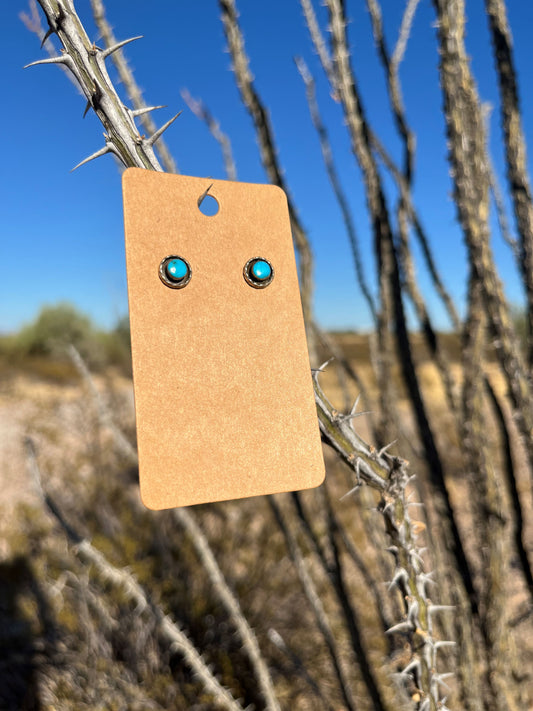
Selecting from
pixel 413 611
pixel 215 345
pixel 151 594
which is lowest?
pixel 151 594

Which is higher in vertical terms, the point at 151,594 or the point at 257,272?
the point at 257,272

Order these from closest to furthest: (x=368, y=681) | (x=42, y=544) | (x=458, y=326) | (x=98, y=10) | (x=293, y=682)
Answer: (x=98, y=10) → (x=368, y=681) → (x=458, y=326) → (x=293, y=682) → (x=42, y=544)

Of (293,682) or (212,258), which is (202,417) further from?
(293,682)

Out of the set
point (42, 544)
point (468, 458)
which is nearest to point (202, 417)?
point (468, 458)

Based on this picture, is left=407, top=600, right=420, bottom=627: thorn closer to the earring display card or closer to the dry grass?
the earring display card

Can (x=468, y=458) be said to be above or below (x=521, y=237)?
below

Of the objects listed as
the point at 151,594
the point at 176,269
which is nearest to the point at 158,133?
the point at 176,269

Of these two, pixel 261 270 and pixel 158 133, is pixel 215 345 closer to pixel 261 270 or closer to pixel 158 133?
pixel 261 270
